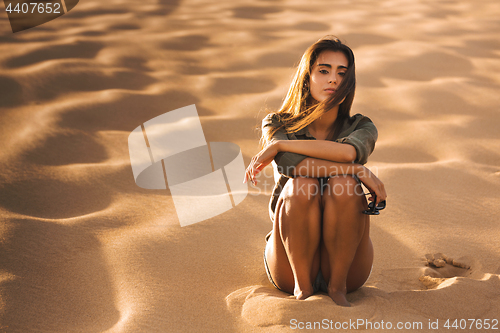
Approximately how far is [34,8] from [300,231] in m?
7.26

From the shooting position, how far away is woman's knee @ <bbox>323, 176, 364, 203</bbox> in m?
1.62

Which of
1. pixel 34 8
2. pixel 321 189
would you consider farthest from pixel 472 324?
pixel 34 8

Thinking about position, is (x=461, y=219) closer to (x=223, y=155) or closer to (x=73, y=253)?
(x=223, y=155)

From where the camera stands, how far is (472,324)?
1581mm

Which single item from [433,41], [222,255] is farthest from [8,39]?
[433,41]

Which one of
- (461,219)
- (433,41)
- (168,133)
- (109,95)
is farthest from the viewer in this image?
(433,41)

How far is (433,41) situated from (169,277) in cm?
510

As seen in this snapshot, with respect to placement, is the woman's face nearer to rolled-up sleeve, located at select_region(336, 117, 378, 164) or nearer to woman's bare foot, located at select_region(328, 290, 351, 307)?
rolled-up sleeve, located at select_region(336, 117, 378, 164)

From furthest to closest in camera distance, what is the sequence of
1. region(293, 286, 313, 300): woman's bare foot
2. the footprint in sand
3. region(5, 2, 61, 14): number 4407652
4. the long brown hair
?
region(5, 2, 61, 14): number 4407652
the footprint in sand
the long brown hair
region(293, 286, 313, 300): woman's bare foot

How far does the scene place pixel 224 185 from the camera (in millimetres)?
3148

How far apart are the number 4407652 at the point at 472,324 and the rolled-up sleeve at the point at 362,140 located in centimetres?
71

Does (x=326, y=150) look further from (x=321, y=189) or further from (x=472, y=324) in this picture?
(x=472, y=324)

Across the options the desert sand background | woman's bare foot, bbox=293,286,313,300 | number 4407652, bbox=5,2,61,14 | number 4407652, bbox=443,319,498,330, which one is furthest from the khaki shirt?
number 4407652, bbox=5,2,61,14

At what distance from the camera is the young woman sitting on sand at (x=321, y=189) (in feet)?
5.39
